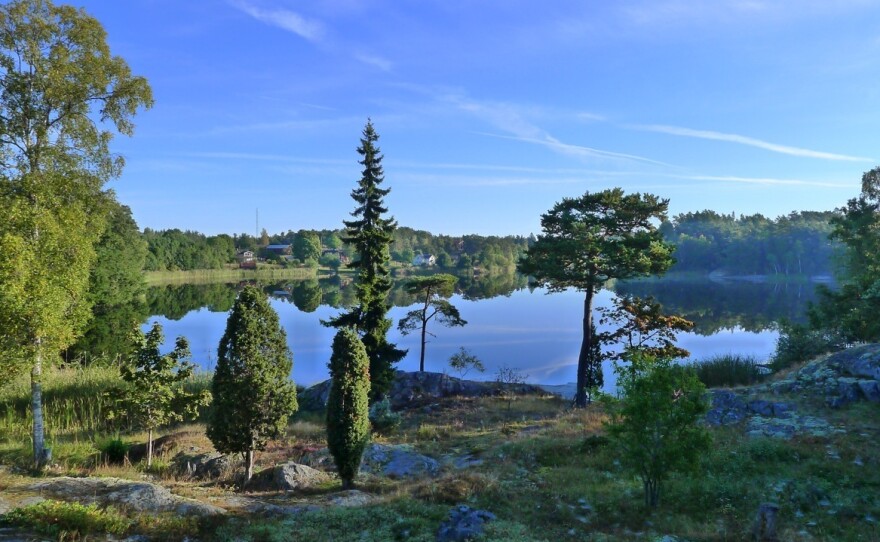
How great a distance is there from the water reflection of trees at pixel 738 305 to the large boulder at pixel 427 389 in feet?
99.1

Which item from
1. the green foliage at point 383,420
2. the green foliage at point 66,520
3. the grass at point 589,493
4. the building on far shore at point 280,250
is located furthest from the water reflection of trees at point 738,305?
the building on far shore at point 280,250

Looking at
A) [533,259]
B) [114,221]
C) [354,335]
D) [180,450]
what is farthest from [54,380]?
[114,221]

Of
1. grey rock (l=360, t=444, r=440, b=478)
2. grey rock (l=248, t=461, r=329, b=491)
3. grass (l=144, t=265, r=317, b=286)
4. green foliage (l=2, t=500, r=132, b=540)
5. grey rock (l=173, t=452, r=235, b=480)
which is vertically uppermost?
grass (l=144, t=265, r=317, b=286)

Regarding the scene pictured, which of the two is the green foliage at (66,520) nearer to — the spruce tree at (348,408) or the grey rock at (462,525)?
the grey rock at (462,525)

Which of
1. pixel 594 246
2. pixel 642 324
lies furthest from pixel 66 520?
pixel 642 324

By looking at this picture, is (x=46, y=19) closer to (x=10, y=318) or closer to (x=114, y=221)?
(x=10, y=318)

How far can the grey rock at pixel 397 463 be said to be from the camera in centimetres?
1539

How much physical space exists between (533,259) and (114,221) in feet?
198

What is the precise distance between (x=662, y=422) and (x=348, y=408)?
25.5 feet

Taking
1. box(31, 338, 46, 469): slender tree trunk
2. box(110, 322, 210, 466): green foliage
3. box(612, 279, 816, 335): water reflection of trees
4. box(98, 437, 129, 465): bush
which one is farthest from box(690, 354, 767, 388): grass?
box(31, 338, 46, 469): slender tree trunk

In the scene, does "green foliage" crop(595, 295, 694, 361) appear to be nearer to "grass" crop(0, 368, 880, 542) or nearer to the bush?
"grass" crop(0, 368, 880, 542)

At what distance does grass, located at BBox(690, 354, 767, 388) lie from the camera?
27547 mm

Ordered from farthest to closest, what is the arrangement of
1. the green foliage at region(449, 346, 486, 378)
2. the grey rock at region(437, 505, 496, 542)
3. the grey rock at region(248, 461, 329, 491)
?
1. the green foliage at region(449, 346, 486, 378)
2. the grey rock at region(248, 461, 329, 491)
3. the grey rock at region(437, 505, 496, 542)

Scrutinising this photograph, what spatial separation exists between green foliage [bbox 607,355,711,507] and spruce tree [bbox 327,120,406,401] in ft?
56.3
